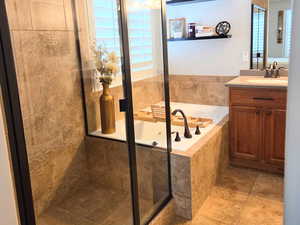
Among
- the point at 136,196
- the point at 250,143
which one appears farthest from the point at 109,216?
the point at 250,143

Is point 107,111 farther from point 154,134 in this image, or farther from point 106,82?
point 154,134

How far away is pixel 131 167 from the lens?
2062 millimetres

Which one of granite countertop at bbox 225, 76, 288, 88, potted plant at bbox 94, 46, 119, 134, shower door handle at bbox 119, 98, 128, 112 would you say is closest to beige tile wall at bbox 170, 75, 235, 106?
granite countertop at bbox 225, 76, 288, 88

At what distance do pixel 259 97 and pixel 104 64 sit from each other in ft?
5.24

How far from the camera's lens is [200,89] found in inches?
151

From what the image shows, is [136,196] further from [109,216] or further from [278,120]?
[278,120]

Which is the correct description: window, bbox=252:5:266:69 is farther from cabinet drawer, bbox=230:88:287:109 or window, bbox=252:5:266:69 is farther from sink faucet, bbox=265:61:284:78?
cabinet drawer, bbox=230:88:287:109

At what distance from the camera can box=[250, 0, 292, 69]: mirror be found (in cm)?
300

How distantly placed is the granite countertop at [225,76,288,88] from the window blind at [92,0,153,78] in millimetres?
944

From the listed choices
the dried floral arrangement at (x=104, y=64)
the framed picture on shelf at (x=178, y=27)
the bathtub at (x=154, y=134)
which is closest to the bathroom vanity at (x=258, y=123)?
the bathtub at (x=154, y=134)

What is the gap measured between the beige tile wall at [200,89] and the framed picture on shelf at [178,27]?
56 cm

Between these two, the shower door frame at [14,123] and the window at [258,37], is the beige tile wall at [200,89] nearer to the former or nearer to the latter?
the window at [258,37]

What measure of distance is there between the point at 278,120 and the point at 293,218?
7.59ft

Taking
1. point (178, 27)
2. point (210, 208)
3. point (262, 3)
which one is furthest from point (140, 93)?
point (262, 3)
